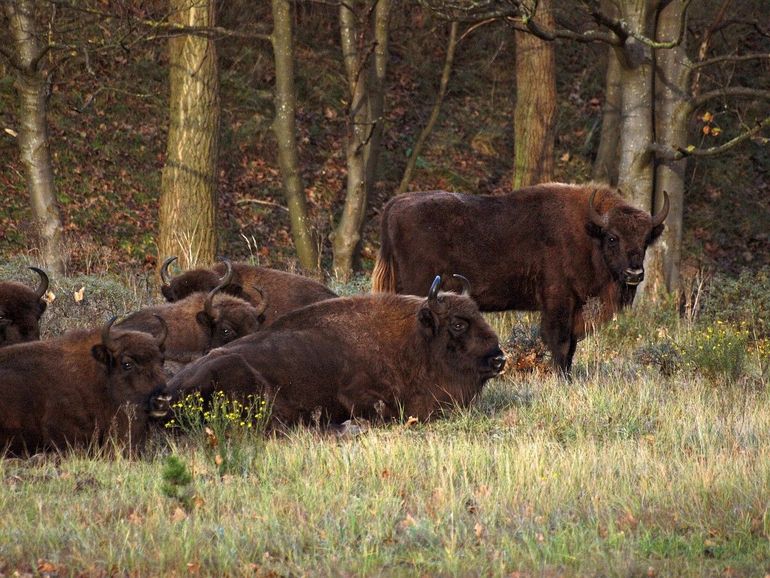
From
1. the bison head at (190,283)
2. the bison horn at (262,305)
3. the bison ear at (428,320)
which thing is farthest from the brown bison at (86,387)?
the bison head at (190,283)

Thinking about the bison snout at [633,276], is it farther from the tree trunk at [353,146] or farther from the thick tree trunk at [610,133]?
the thick tree trunk at [610,133]

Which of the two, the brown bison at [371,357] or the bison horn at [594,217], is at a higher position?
the bison horn at [594,217]

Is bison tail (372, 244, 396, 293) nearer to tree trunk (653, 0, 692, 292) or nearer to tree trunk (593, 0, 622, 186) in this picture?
tree trunk (653, 0, 692, 292)

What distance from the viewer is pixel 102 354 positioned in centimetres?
861

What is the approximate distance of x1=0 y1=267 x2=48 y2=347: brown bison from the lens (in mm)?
10438

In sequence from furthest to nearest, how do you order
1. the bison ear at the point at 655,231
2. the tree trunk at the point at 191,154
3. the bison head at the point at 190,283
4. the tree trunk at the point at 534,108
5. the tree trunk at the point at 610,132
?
the tree trunk at the point at 610,132 → the tree trunk at the point at 534,108 → the tree trunk at the point at 191,154 → the bison head at the point at 190,283 → the bison ear at the point at 655,231

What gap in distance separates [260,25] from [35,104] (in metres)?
10.4

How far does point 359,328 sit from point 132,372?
1.95 metres

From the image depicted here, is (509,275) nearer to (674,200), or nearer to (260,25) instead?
(674,200)

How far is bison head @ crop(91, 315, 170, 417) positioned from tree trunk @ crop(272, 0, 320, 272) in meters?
10.3

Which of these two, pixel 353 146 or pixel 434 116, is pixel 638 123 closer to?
pixel 353 146

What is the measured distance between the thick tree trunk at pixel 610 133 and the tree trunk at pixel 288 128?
5976 mm

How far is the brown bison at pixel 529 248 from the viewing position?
39.9 ft

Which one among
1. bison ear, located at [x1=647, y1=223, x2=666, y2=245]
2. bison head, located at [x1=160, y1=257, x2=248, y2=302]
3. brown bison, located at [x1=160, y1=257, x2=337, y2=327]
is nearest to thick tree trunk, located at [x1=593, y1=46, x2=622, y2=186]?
bison ear, located at [x1=647, y1=223, x2=666, y2=245]
